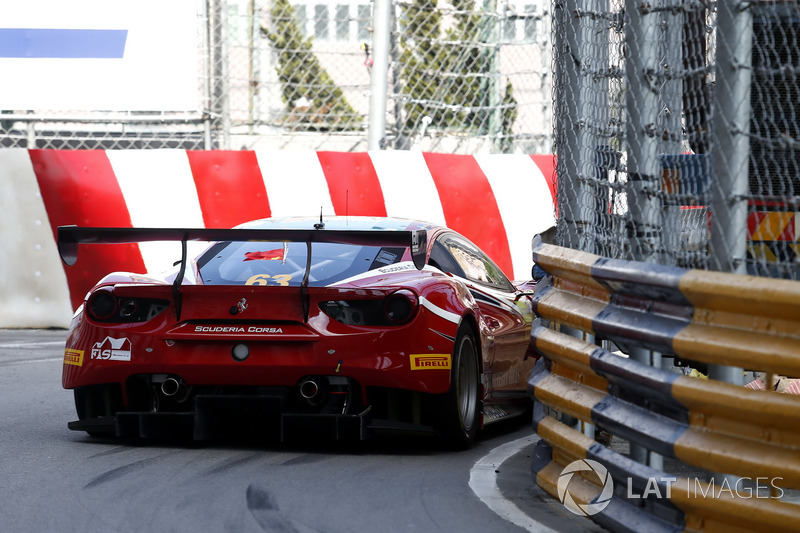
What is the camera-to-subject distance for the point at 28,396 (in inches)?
303

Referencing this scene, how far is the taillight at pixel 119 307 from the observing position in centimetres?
589

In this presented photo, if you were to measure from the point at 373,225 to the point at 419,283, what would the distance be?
927 millimetres

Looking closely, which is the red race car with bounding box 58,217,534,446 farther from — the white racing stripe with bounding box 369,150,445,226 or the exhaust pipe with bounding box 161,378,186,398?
the white racing stripe with bounding box 369,150,445,226

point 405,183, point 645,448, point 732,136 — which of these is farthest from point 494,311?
point 405,183

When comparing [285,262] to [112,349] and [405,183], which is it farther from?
[405,183]

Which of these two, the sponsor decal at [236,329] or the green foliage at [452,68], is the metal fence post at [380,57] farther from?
the sponsor decal at [236,329]

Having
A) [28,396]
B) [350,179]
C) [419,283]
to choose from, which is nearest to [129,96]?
[350,179]

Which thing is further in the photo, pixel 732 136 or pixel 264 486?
pixel 264 486

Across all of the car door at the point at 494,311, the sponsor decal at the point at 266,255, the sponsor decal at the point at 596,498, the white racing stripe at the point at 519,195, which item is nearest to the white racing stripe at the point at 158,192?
the white racing stripe at the point at 519,195

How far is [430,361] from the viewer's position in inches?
227

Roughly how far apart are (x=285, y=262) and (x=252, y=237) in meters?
0.76

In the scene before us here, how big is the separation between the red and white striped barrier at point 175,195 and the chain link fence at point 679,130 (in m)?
5.55

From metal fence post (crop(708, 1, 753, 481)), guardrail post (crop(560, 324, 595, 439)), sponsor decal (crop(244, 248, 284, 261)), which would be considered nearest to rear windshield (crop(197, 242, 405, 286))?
sponsor decal (crop(244, 248, 284, 261))

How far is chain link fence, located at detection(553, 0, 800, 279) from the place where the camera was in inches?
156
